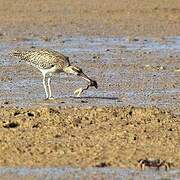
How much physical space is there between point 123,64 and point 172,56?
4.96 ft

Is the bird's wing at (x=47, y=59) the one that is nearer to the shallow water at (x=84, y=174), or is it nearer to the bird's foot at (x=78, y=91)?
the bird's foot at (x=78, y=91)

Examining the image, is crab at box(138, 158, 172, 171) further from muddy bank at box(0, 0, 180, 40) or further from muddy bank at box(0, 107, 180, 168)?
muddy bank at box(0, 0, 180, 40)

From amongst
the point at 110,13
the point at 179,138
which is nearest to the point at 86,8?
the point at 110,13

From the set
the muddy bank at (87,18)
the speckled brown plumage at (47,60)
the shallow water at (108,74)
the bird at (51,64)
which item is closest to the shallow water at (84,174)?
the shallow water at (108,74)

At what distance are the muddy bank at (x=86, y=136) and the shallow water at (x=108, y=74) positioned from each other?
4.96 feet

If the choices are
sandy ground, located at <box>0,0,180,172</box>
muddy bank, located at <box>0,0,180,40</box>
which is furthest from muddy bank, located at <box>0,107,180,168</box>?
muddy bank, located at <box>0,0,180,40</box>

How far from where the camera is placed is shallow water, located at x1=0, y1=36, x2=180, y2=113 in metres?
13.7

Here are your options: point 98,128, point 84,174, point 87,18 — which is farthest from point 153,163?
point 87,18

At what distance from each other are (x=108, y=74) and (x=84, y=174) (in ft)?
25.3

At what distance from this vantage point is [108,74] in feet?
54.9

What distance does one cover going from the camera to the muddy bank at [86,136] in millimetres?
9656

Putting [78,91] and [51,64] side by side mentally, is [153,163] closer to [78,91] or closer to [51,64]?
[78,91]

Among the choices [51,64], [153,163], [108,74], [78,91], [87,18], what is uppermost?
[153,163]

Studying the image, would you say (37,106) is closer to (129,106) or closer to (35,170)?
(129,106)
